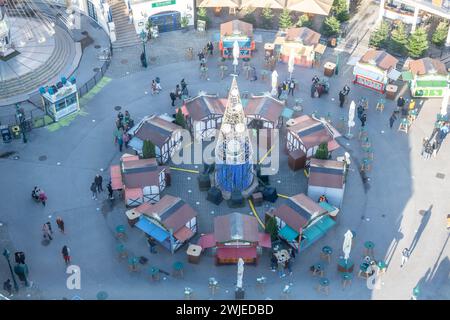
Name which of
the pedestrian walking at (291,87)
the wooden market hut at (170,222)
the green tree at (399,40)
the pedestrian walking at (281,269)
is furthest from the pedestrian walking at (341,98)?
the pedestrian walking at (281,269)

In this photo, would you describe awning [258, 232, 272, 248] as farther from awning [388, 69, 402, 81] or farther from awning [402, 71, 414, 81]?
awning [402, 71, 414, 81]

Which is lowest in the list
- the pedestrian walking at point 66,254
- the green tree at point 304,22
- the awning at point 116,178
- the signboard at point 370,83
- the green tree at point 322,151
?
the pedestrian walking at point 66,254

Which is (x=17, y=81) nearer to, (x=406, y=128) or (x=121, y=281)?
(x=121, y=281)

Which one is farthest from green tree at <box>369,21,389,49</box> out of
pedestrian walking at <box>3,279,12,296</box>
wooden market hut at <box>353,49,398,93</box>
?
pedestrian walking at <box>3,279,12,296</box>

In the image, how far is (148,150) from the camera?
4966 cm

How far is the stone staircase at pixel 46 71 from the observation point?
192ft

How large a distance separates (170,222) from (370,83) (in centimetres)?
2382

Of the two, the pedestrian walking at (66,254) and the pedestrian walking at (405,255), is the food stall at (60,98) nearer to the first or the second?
the pedestrian walking at (66,254)

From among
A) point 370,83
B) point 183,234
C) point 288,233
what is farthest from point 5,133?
point 370,83

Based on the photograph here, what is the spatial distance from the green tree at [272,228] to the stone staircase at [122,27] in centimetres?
2709

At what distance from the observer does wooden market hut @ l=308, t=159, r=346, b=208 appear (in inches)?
1893

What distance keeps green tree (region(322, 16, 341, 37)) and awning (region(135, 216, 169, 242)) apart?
29.2m

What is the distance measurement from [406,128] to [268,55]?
14324mm

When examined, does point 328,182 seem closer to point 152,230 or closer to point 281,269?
point 281,269
